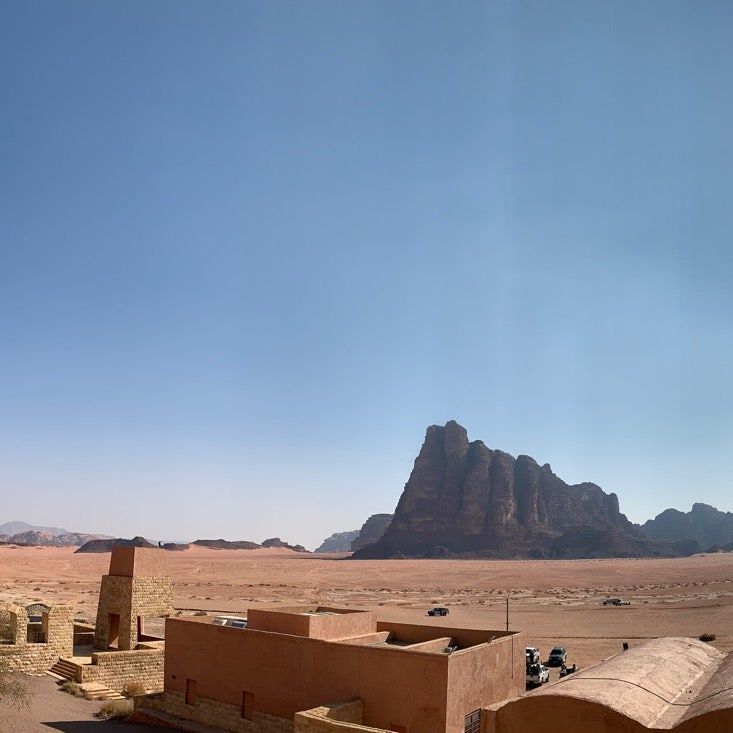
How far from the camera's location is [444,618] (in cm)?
4678

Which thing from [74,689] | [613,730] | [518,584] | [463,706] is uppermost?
[613,730]

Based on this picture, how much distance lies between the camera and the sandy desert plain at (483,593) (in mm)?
41750

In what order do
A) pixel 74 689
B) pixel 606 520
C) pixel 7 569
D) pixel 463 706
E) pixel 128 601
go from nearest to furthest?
1. pixel 463 706
2. pixel 74 689
3. pixel 128 601
4. pixel 7 569
5. pixel 606 520

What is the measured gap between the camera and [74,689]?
22.6 meters

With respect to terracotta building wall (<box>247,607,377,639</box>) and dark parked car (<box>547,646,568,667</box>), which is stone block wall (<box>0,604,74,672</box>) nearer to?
terracotta building wall (<box>247,607,377,639</box>)

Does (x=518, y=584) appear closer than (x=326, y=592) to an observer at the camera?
No

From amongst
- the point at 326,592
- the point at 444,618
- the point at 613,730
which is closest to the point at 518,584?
the point at 326,592

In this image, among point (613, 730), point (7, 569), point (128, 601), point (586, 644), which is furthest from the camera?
point (7, 569)

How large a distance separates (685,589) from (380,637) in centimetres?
6243

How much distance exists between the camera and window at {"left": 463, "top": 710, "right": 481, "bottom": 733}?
15.1 metres

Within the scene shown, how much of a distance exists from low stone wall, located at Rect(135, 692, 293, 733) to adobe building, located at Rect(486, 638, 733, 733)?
26.4ft

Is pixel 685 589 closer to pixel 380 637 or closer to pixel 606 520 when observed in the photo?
pixel 380 637

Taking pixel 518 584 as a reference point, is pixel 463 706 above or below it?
above

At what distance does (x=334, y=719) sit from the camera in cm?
1427
